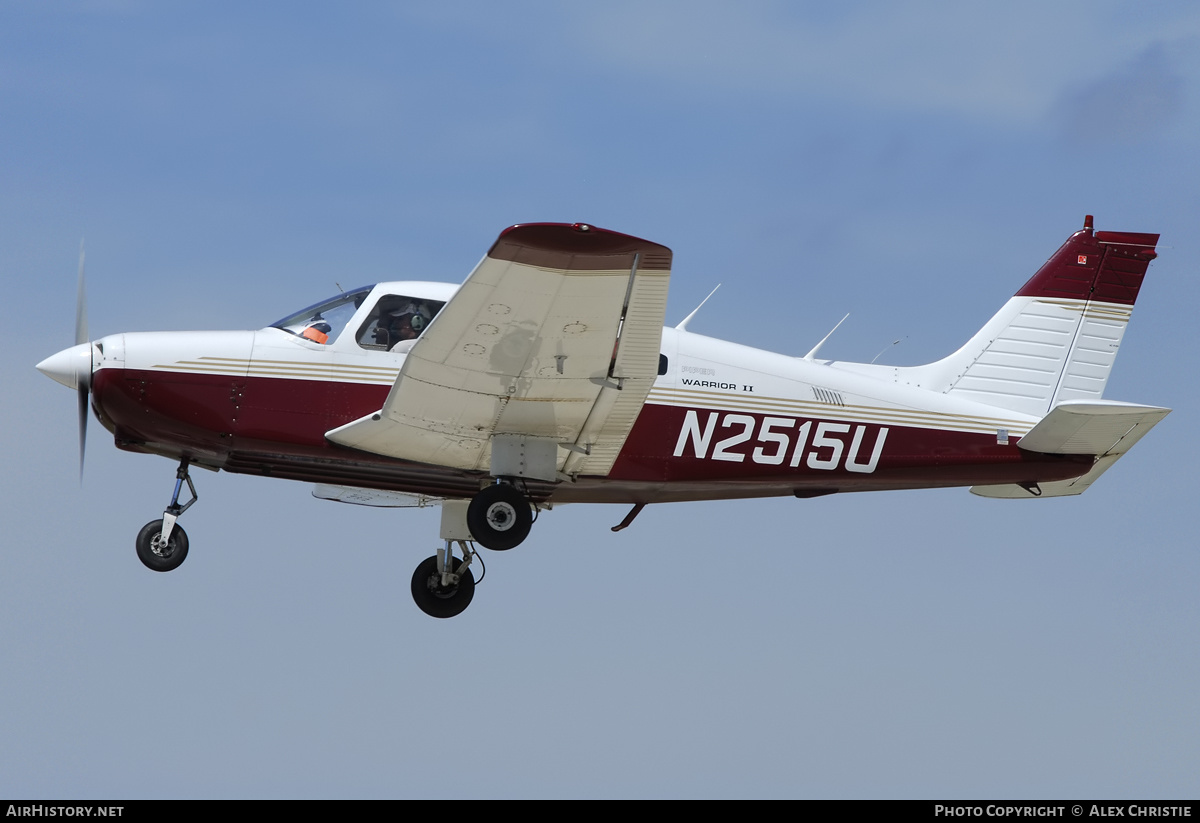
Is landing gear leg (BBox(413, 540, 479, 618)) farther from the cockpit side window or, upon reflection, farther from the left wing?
the cockpit side window

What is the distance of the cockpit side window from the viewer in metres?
11.2

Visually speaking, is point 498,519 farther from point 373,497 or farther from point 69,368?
point 69,368

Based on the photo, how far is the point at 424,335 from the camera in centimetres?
985

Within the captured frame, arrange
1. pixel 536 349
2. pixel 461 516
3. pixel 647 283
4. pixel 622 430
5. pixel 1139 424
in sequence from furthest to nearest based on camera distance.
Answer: pixel 461 516
pixel 1139 424
pixel 622 430
pixel 536 349
pixel 647 283

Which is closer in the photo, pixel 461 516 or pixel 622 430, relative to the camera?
pixel 622 430

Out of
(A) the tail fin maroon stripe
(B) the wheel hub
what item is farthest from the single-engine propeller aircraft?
(A) the tail fin maroon stripe

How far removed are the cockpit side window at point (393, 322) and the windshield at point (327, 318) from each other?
0.18 meters

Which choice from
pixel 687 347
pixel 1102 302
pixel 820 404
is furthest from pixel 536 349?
pixel 1102 302

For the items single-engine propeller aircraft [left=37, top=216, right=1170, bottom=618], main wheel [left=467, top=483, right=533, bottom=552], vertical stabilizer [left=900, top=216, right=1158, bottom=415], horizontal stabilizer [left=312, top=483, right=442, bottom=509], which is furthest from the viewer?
vertical stabilizer [left=900, top=216, right=1158, bottom=415]

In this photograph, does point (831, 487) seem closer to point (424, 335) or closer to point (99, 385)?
point (424, 335)

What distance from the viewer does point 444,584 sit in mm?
12992

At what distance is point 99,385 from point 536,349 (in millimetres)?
3684

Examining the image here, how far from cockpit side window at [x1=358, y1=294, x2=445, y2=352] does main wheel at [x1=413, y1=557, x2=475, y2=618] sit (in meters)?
2.72

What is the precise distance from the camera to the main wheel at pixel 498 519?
11.0 meters
